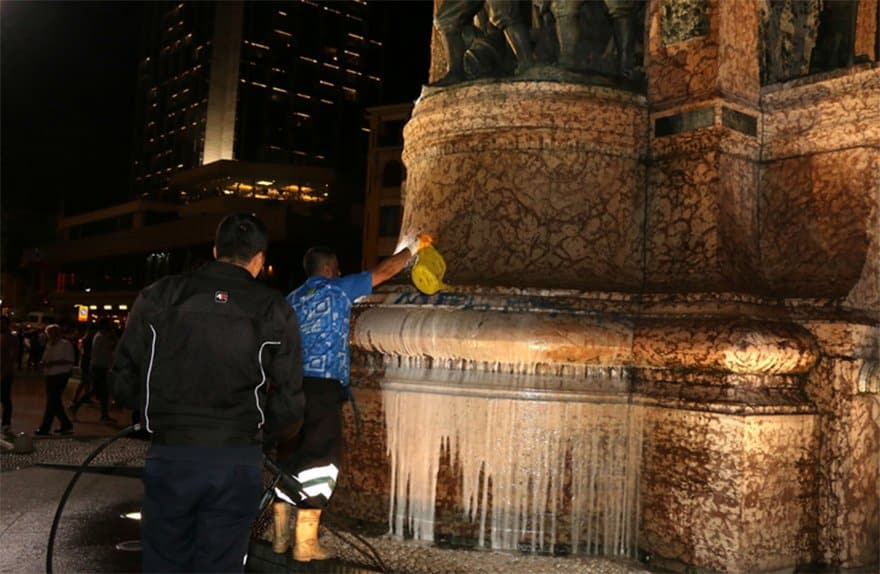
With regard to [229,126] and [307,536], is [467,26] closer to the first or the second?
[307,536]

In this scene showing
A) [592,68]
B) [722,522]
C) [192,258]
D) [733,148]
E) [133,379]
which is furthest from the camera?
[192,258]

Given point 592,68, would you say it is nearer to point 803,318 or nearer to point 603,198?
point 603,198

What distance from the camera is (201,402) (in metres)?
2.82

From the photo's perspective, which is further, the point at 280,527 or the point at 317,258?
the point at 317,258

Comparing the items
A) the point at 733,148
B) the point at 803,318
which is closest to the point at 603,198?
the point at 733,148

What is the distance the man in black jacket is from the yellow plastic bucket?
2.11m

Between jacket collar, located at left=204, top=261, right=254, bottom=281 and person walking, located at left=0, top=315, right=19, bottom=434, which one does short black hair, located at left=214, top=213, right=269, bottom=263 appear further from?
person walking, located at left=0, top=315, right=19, bottom=434

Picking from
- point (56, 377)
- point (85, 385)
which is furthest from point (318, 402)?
point (85, 385)

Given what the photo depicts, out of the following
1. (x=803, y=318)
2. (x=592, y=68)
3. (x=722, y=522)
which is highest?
(x=592, y=68)

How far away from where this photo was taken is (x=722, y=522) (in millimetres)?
4145

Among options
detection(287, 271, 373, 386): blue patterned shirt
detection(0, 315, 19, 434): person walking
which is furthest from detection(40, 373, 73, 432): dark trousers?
detection(287, 271, 373, 386): blue patterned shirt

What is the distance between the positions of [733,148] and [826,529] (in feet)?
6.91

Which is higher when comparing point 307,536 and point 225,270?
point 225,270

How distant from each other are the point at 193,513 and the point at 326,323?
1681 mm
